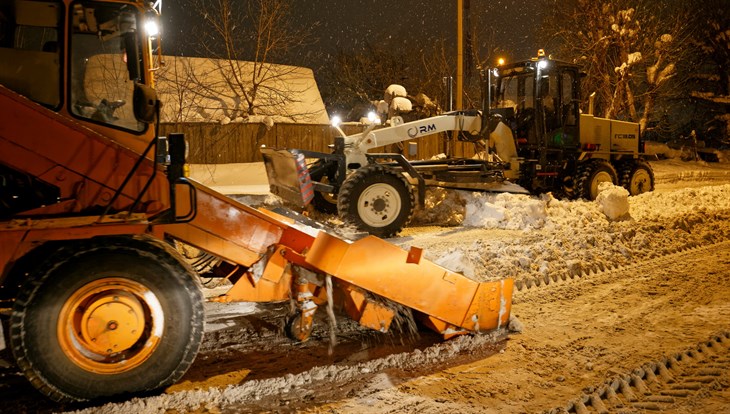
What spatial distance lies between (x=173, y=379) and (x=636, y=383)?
10.4ft

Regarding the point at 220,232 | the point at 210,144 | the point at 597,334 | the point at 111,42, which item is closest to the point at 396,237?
the point at 597,334

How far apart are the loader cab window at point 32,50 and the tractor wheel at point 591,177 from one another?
1186 centimetres

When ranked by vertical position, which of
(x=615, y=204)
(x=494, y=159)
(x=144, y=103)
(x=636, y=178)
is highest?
(x=144, y=103)

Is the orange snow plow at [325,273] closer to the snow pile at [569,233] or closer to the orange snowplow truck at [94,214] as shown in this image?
the orange snowplow truck at [94,214]

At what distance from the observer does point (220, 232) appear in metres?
4.41

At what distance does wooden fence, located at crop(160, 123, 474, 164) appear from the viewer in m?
20.8

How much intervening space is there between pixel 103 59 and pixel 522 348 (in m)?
A: 3.83

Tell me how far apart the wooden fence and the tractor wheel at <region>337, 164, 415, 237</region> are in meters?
9.84

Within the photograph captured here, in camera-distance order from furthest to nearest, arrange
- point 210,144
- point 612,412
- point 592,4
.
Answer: point 592,4 < point 210,144 < point 612,412

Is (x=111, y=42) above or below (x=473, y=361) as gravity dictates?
above

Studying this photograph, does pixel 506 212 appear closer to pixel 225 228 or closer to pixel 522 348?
pixel 522 348

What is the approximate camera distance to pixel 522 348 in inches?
198

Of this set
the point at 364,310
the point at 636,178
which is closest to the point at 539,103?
the point at 636,178

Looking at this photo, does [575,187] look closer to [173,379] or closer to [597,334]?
[597,334]
